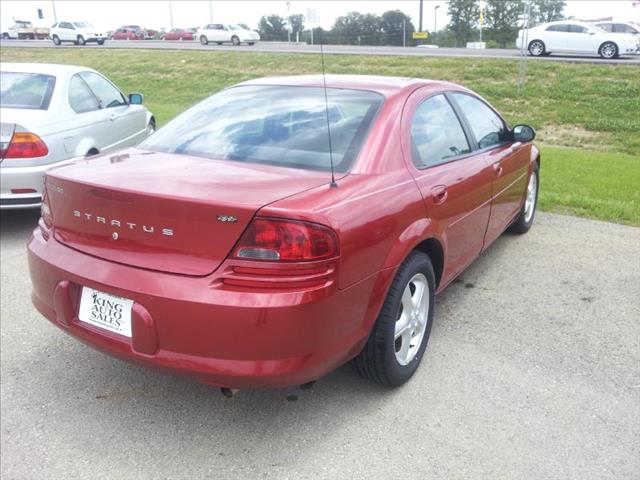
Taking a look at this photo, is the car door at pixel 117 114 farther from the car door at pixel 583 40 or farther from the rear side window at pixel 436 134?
the car door at pixel 583 40

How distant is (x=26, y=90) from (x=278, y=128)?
422 centimetres

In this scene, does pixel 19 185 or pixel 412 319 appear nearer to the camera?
pixel 412 319

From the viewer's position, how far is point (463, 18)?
256ft

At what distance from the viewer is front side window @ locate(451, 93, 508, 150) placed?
4.09m

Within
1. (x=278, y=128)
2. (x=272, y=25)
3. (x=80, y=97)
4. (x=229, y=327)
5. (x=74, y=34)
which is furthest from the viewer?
(x=74, y=34)

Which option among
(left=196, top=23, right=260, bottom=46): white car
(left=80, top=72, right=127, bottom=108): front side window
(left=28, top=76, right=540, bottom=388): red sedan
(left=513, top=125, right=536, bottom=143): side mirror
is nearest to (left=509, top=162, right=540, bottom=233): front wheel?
(left=513, top=125, right=536, bottom=143): side mirror

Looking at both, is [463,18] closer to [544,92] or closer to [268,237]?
[544,92]

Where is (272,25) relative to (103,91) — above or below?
above

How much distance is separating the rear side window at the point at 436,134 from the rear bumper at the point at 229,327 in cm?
103

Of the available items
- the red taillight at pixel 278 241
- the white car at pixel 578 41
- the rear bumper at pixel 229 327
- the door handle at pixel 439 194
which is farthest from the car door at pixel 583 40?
the red taillight at pixel 278 241

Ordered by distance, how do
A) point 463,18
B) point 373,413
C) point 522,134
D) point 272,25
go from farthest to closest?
point 463,18, point 272,25, point 522,134, point 373,413

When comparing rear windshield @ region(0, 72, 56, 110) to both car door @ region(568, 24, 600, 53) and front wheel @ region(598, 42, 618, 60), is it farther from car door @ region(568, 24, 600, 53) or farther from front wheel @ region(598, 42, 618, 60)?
car door @ region(568, 24, 600, 53)

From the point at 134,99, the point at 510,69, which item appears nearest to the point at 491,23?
the point at 510,69

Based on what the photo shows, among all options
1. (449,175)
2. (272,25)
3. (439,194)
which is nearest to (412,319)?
(439,194)
